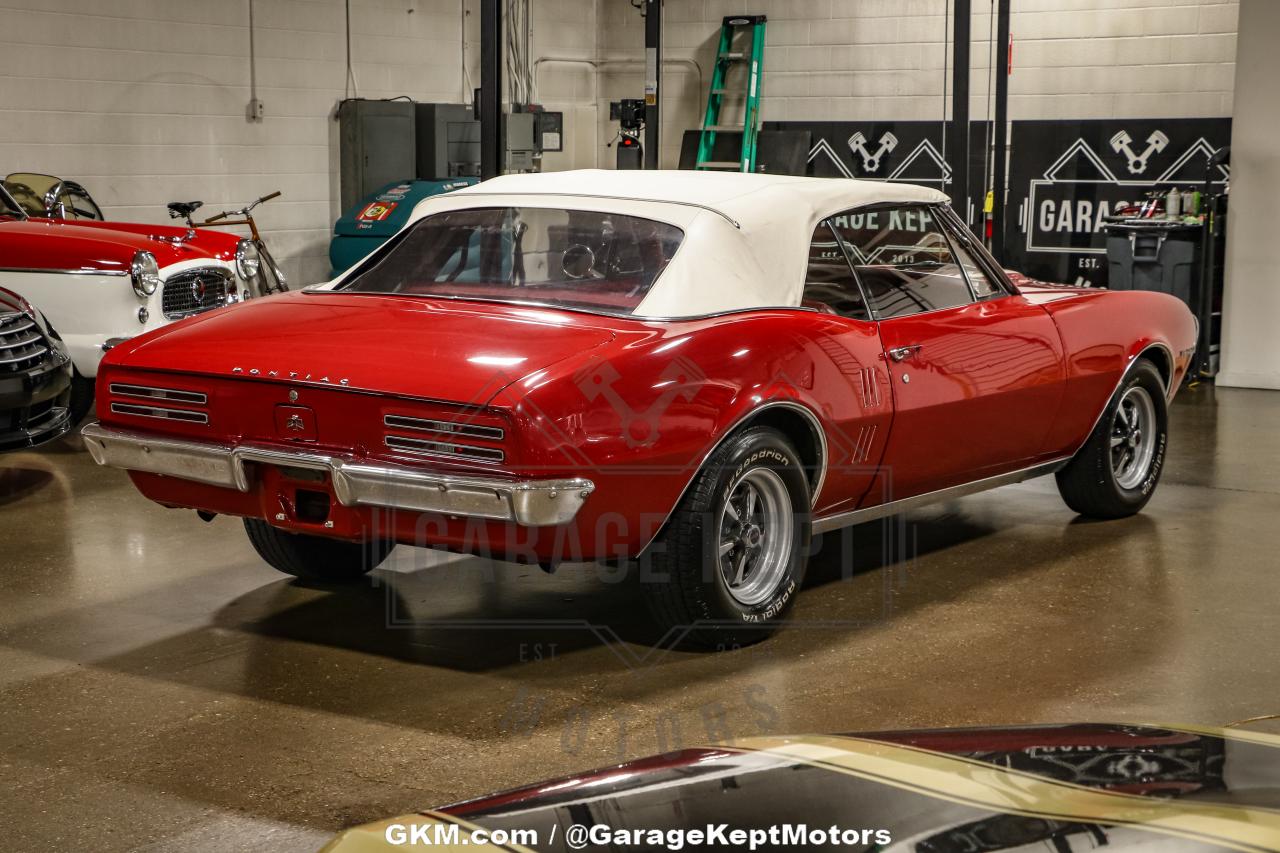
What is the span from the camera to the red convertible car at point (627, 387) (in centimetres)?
408

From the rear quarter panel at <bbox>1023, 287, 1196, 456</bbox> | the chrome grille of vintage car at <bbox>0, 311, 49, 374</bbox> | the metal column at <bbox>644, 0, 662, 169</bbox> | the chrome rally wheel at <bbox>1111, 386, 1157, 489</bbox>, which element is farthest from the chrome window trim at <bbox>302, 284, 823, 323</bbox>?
the metal column at <bbox>644, 0, 662, 169</bbox>

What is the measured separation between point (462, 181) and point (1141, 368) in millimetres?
9293

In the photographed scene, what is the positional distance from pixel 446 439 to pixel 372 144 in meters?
11.2

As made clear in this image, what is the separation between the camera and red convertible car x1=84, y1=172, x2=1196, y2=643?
13.4ft

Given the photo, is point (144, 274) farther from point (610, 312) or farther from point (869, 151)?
point (869, 151)

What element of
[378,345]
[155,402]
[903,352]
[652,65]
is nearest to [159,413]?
[155,402]

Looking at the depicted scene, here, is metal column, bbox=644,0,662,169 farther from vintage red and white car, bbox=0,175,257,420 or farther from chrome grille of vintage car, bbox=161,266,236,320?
vintage red and white car, bbox=0,175,257,420

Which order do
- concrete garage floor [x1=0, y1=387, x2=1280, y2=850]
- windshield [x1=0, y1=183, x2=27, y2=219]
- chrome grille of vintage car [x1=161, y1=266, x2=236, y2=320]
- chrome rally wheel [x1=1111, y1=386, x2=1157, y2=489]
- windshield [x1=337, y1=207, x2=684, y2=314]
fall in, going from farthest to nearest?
1. windshield [x1=0, y1=183, x2=27, y2=219]
2. chrome grille of vintage car [x1=161, y1=266, x2=236, y2=320]
3. chrome rally wheel [x1=1111, y1=386, x2=1157, y2=489]
4. windshield [x1=337, y1=207, x2=684, y2=314]
5. concrete garage floor [x1=0, y1=387, x2=1280, y2=850]

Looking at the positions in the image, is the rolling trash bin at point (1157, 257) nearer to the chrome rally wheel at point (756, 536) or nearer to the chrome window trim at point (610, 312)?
the chrome window trim at point (610, 312)

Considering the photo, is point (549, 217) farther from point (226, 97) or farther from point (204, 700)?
point (226, 97)

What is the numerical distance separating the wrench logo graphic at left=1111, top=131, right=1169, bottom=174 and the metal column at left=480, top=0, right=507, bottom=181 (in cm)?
606

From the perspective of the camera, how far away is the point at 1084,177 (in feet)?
46.7

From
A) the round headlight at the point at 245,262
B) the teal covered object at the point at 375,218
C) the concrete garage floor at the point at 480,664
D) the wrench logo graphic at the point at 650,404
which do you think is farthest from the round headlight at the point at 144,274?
the teal covered object at the point at 375,218

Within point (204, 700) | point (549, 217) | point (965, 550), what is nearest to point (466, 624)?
point (204, 700)
